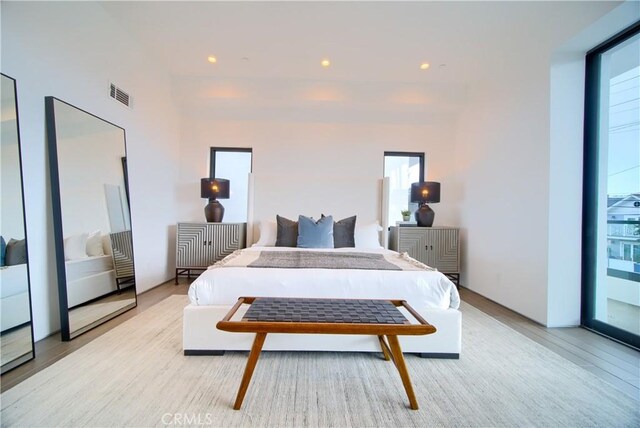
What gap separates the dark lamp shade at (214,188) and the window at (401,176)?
250 centimetres

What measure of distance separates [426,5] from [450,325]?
9.03 ft

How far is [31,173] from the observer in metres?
1.82

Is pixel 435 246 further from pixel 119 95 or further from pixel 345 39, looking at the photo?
pixel 119 95

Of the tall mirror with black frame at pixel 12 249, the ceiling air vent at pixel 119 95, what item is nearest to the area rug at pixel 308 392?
the tall mirror with black frame at pixel 12 249

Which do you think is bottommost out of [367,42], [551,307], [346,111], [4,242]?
[551,307]

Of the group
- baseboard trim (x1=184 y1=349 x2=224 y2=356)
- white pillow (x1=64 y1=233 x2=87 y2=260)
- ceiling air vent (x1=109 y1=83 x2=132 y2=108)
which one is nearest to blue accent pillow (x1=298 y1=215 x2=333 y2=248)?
baseboard trim (x1=184 y1=349 x2=224 y2=356)

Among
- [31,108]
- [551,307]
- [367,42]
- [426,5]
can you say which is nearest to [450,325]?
[551,307]

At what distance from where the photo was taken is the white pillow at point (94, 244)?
7.18 feet

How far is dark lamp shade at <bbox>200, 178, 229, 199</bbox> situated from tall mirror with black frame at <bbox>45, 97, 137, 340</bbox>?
1.02 meters

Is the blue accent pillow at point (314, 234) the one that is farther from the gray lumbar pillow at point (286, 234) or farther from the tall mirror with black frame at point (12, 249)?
the tall mirror with black frame at point (12, 249)

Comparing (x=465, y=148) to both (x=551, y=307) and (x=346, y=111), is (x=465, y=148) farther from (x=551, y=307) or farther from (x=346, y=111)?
(x=551, y=307)

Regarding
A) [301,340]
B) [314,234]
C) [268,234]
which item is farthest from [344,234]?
[301,340]

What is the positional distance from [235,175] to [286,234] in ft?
4.94

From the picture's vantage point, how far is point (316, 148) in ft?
12.9
